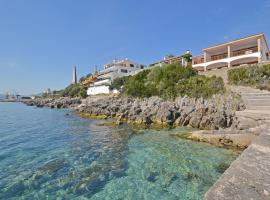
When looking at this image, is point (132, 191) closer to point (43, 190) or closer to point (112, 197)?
point (112, 197)

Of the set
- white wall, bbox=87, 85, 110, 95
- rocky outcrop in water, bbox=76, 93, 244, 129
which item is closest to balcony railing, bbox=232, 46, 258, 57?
rocky outcrop in water, bbox=76, 93, 244, 129

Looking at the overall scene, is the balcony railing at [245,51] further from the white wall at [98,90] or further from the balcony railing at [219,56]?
the white wall at [98,90]

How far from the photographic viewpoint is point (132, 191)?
6.68 meters

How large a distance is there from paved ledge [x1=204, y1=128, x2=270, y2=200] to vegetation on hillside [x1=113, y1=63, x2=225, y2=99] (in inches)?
796

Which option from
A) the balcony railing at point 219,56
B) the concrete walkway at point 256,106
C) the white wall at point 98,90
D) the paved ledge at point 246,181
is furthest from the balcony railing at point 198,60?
the paved ledge at point 246,181

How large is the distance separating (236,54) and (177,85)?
1362cm

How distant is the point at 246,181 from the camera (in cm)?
388

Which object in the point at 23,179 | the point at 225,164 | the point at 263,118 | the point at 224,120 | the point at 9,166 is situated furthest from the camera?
the point at 224,120

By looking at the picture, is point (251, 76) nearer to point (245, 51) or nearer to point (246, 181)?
point (245, 51)

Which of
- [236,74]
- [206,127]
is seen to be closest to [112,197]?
[206,127]

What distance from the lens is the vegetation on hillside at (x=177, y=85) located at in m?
25.0

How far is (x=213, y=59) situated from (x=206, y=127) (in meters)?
24.3

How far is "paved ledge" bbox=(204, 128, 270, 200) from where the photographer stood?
339 cm

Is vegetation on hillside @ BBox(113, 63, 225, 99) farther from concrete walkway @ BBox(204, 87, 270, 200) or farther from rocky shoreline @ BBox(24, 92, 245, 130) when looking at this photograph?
concrete walkway @ BBox(204, 87, 270, 200)
